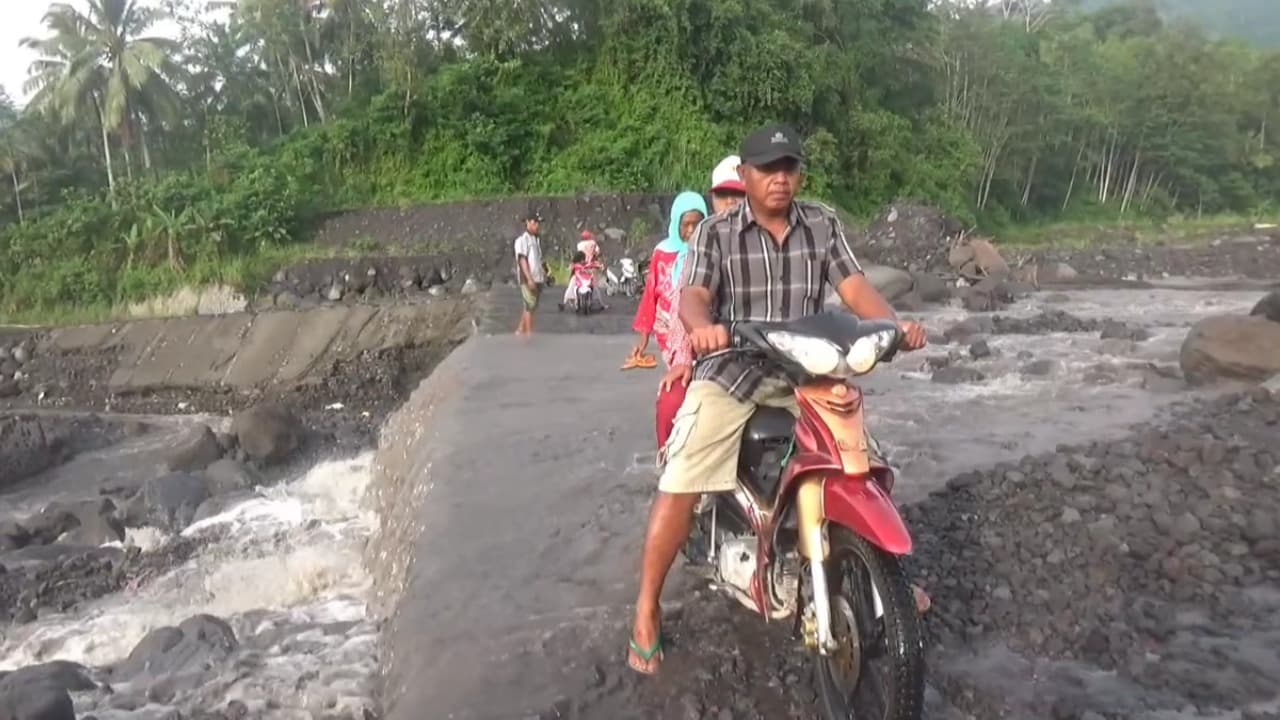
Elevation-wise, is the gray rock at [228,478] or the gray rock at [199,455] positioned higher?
the gray rock at [228,478]

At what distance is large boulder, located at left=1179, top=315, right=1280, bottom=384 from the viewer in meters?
9.34

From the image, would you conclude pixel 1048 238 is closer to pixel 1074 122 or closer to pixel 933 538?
pixel 1074 122

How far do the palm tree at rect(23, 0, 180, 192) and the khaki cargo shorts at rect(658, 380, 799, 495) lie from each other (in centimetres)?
3467

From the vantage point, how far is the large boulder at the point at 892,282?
18734mm

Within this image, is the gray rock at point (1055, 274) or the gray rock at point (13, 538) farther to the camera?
the gray rock at point (1055, 274)

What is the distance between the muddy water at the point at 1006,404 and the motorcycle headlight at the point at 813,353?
3.06 m

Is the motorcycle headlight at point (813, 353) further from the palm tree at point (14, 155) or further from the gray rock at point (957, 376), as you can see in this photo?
the palm tree at point (14, 155)

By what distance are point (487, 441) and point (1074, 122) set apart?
45110 millimetres

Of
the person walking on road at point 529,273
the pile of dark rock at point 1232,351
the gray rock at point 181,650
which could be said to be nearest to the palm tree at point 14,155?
the person walking on road at point 529,273

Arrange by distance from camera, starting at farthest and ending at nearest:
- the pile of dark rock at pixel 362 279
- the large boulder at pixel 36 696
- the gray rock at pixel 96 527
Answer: the pile of dark rock at pixel 362 279
the gray rock at pixel 96 527
the large boulder at pixel 36 696

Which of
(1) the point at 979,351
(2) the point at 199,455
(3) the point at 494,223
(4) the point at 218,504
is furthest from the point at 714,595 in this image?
(3) the point at 494,223

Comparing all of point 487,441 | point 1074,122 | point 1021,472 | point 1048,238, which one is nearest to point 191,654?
point 487,441

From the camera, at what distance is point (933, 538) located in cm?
500

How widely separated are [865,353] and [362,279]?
25579 millimetres
